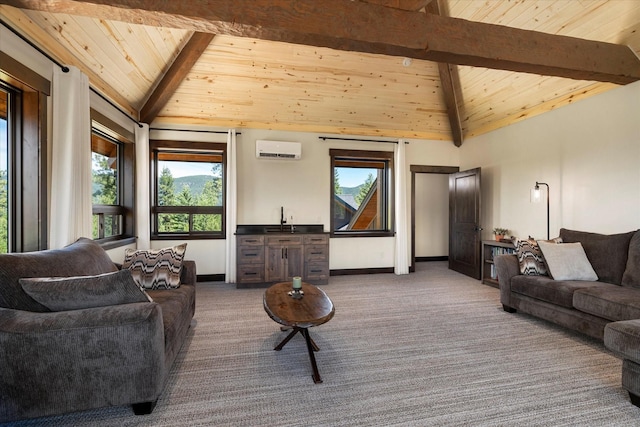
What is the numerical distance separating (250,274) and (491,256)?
3.84 m

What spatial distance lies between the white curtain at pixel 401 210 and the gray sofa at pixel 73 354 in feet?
14.4

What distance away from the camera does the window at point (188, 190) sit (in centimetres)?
484

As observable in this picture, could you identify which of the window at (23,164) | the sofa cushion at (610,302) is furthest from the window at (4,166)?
the sofa cushion at (610,302)

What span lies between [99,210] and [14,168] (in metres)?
1.45

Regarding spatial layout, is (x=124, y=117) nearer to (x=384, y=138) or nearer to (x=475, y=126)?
(x=384, y=138)

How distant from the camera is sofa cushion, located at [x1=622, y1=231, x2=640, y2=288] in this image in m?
2.78

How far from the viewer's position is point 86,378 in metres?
1.54

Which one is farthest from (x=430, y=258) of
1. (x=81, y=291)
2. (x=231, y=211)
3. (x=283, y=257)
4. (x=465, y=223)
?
(x=81, y=291)

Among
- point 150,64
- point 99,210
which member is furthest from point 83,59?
point 99,210

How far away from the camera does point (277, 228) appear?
16.7 feet

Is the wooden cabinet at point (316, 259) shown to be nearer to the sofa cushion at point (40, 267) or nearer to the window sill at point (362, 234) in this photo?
the window sill at point (362, 234)

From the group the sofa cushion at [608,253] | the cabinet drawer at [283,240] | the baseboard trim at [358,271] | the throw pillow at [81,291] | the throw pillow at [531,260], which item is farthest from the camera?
the baseboard trim at [358,271]

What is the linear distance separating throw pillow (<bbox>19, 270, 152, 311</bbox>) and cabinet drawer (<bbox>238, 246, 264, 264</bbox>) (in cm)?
269

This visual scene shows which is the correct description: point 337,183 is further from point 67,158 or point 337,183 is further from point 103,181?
point 67,158
